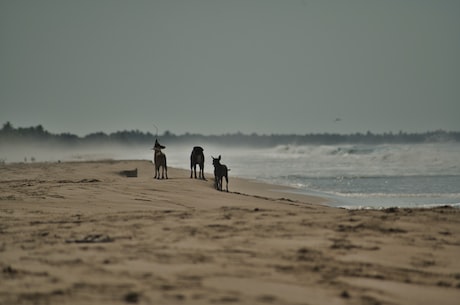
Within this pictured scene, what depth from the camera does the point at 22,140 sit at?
3322 inches

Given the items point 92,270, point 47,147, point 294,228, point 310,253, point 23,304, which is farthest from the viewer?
point 47,147

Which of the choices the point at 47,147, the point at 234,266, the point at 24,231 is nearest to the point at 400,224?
the point at 234,266

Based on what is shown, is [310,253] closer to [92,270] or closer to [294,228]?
[294,228]

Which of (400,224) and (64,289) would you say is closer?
(64,289)

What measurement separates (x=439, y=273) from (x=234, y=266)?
1.79 metres

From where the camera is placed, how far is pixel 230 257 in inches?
205

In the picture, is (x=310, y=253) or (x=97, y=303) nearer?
(x=97, y=303)

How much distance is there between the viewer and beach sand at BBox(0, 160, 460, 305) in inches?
166

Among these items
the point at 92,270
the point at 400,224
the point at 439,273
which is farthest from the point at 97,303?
the point at 400,224

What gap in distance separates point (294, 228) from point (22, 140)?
3292 inches

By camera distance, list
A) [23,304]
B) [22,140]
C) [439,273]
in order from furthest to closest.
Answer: [22,140] < [439,273] < [23,304]

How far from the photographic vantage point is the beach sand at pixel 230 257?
4.21 m

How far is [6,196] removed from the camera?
10648mm

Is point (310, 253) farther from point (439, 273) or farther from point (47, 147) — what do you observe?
point (47, 147)
